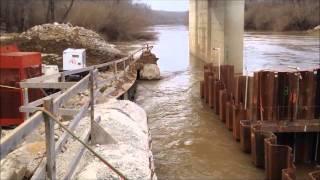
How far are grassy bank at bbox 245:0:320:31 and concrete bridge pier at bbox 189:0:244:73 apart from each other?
54778mm

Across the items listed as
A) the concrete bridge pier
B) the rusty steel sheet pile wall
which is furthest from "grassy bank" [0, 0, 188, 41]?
the rusty steel sheet pile wall

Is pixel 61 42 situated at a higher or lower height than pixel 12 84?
higher

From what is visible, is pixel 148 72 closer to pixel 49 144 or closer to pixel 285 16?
pixel 49 144

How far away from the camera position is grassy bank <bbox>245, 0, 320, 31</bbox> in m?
88.3

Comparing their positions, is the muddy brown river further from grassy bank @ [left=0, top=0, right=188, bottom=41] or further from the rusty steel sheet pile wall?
grassy bank @ [left=0, top=0, right=188, bottom=41]

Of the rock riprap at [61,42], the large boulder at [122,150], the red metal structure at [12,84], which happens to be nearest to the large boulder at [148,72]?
the rock riprap at [61,42]

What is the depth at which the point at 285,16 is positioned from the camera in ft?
297

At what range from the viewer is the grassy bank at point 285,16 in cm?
8831

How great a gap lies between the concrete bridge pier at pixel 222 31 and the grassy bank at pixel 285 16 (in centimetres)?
5478

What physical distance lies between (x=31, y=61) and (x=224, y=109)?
6.53 m

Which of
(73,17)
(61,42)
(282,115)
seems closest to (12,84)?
(282,115)

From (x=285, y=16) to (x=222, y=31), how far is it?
67269 millimetres

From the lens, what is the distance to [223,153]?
12.1 metres

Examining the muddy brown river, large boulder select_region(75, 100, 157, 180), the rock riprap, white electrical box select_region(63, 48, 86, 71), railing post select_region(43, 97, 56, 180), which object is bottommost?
the muddy brown river
